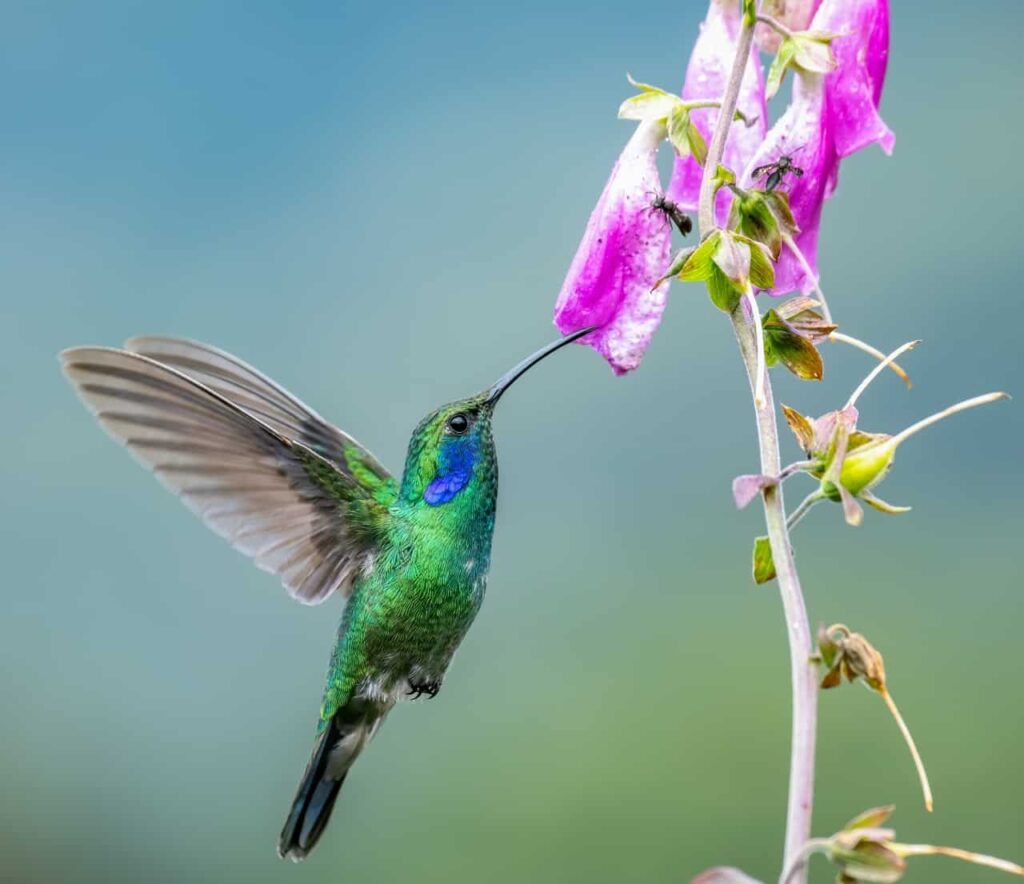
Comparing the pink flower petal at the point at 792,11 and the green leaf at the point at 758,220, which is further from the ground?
the pink flower petal at the point at 792,11

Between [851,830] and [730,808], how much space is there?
252cm

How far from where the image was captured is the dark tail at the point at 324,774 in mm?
1612

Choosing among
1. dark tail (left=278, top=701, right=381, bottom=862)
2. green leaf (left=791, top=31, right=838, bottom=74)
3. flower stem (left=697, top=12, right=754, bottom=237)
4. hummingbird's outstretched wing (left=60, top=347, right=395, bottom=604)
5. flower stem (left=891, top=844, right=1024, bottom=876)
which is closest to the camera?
flower stem (left=891, top=844, right=1024, bottom=876)

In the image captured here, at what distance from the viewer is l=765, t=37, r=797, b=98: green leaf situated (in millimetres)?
1120

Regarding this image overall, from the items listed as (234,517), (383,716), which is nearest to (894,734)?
(383,716)

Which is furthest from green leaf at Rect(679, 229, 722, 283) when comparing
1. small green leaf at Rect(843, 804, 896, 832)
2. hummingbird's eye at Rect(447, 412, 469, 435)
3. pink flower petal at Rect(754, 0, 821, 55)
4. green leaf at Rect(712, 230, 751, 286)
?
hummingbird's eye at Rect(447, 412, 469, 435)

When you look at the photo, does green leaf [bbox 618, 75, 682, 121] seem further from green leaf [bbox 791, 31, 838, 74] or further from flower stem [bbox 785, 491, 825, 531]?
flower stem [bbox 785, 491, 825, 531]

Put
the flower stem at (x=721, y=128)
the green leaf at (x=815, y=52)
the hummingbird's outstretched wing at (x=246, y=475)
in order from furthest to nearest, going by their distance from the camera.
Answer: the hummingbird's outstretched wing at (x=246, y=475), the green leaf at (x=815, y=52), the flower stem at (x=721, y=128)

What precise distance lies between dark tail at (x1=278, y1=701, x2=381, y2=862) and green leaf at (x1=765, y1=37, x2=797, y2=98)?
2.89 ft

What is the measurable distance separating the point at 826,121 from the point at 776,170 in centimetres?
7

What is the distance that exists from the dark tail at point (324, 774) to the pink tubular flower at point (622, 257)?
2.20ft

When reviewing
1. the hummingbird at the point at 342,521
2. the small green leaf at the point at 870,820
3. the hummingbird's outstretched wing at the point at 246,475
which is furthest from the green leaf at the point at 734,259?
the hummingbird's outstretched wing at the point at 246,475

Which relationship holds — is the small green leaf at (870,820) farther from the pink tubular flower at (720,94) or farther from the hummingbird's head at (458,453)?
the hummingbird's head at (458,453)

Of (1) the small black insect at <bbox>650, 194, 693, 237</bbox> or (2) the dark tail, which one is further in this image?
(2) the dark tail
